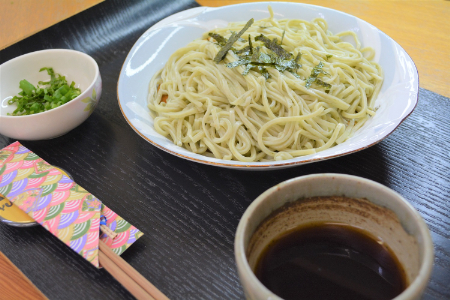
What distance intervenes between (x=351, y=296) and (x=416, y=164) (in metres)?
0.81

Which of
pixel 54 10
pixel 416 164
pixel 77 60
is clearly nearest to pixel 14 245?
pixel 77 60

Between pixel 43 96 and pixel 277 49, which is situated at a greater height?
pixel 277 49

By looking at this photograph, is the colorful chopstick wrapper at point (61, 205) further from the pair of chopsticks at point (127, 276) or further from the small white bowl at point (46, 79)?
the small white bowl at point (46, 79)

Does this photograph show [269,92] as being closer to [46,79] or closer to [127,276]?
[127,276]

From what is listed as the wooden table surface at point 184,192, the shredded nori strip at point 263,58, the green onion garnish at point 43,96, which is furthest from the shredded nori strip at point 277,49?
the green onion garnish at point 43,96

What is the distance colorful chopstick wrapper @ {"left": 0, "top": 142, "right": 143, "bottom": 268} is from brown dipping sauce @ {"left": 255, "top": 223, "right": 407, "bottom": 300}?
527mm

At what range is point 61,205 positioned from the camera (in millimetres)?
1235

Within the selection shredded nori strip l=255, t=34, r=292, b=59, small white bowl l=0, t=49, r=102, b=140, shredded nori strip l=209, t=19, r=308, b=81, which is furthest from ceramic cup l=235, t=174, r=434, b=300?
small white bowl l=0, t=49, r=102, b=140

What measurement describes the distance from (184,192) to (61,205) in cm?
42

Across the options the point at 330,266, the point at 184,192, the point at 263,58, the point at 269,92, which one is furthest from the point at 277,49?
the point at 330,266

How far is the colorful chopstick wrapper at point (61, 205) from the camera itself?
3.69 ft

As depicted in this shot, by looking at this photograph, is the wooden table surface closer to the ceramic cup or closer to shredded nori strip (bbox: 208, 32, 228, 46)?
the ceramic cup

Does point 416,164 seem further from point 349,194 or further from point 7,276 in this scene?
point 7,276

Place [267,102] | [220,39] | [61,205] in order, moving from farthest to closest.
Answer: [220,39] → [267,102] → [61,205]
